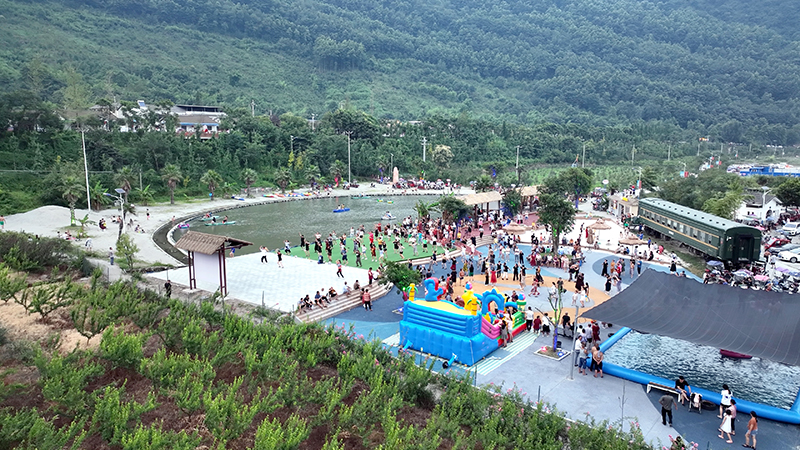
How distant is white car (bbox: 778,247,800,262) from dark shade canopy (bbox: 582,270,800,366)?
15.0 m

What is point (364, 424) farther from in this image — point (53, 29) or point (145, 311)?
point (53, 29)

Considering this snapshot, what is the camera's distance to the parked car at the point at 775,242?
1328 inches

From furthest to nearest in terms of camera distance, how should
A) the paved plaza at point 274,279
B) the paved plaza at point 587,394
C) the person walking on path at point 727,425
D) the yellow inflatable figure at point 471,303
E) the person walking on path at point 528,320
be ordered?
the paved plaza at point 274,279, the person walking on path at point 528,320, the yellow inflatable figure at point 471,303, the paved plaza at point 587,394, the person walking on path at point 727,425

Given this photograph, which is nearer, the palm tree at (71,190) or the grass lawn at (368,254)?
the grass lawn at (368,254)

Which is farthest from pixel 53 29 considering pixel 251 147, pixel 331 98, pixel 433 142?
pixel 433 142

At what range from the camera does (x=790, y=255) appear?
95.9 ft

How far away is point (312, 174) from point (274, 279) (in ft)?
146

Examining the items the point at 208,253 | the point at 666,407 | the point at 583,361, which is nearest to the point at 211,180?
the point at 208,253

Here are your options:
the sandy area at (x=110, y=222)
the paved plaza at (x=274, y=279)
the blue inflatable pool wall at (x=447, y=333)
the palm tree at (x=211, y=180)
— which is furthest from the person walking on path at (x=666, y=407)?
the palm tree at (x=211, y=180)

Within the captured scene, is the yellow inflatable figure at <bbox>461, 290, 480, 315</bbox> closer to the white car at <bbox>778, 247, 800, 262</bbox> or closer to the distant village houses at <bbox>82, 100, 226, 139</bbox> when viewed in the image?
the white car at <bbox>778, 247, 800, 262</bbox>

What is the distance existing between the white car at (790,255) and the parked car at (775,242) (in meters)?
3.19

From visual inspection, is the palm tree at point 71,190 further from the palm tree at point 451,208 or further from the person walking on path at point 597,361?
the person walking on path at point 597,361

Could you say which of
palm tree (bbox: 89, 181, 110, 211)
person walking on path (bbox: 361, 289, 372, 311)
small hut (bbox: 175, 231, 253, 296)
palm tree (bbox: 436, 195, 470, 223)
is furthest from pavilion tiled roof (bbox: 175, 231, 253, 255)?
palm tree (bbox: 89, 181, 110, 211)

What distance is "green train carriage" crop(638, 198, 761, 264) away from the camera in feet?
93.5
